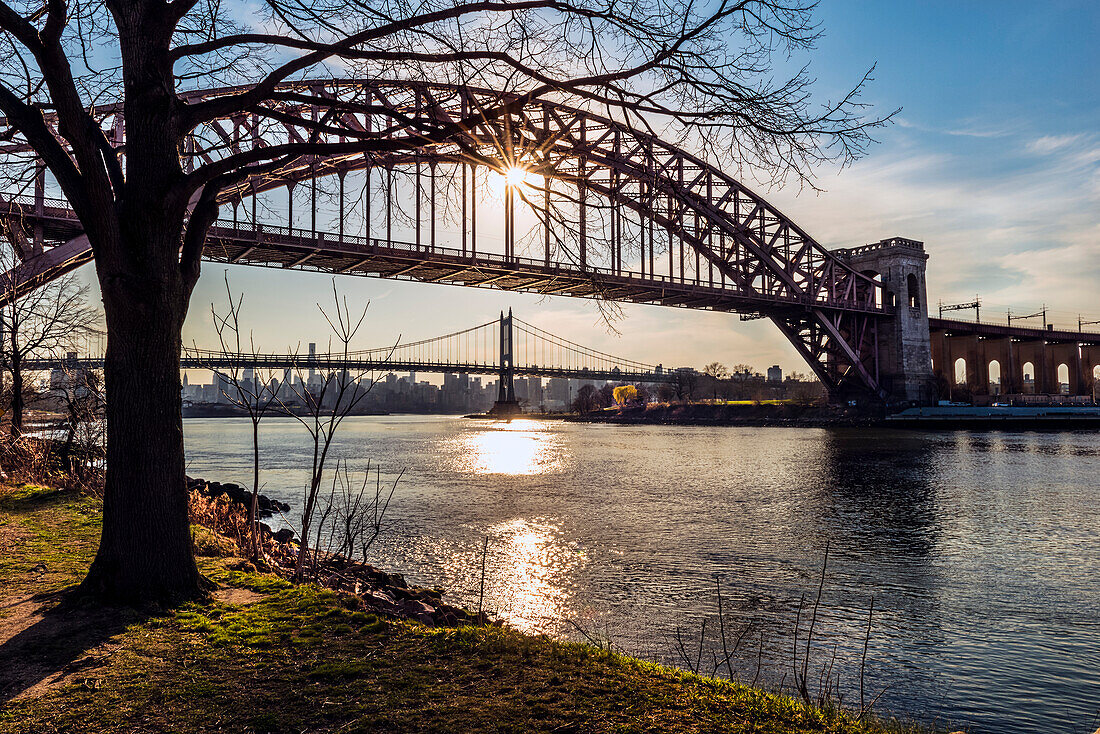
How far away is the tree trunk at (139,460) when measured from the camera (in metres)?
5.10

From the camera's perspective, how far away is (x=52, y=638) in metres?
4.38

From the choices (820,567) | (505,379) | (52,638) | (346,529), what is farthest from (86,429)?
(505,379)

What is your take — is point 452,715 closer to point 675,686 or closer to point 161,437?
point 675,686

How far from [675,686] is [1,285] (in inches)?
635

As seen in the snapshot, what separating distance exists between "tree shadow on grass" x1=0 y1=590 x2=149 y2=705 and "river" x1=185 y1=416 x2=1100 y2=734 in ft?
13.2

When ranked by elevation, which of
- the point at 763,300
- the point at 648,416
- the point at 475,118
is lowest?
the point at 648,416

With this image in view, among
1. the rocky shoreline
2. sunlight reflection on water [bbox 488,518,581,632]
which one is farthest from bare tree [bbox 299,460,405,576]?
sunlight reflection on water [bbox 488,518,581,632]

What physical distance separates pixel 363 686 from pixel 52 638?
2270 mm

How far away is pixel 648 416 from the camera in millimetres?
90062

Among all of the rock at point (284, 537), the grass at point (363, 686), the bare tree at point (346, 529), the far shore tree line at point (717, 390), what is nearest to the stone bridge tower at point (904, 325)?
the far shore tree line at point (717, 390)

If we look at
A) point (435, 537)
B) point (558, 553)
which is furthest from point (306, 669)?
point (435, 537)

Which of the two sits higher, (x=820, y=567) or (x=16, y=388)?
(x=16, y=388)

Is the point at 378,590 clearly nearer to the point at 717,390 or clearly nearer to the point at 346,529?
the point at 346,529

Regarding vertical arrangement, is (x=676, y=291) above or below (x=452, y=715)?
above
